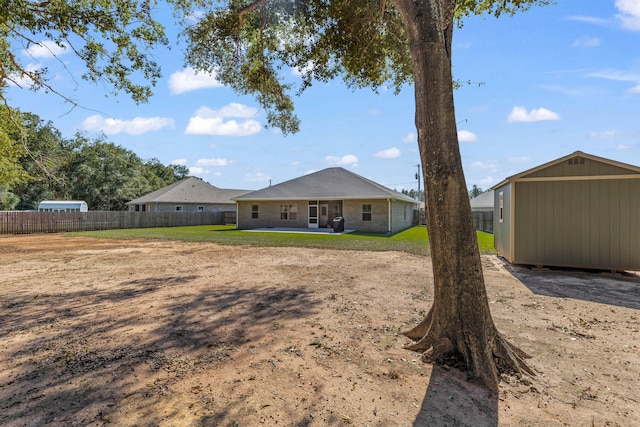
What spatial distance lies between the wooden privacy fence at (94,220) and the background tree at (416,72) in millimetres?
20625

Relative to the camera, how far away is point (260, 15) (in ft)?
28.5

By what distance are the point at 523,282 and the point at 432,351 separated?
Result: 16.0ft

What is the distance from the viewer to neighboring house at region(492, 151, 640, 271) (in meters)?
7.80

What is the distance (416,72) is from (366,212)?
1797 cm

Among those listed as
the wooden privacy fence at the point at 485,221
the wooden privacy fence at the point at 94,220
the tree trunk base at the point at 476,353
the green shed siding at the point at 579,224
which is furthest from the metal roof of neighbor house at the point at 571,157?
the wooden privacy fence at the point at 94,220

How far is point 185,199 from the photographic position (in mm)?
34125

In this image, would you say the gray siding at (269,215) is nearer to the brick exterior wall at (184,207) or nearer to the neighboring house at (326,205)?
the neighboring house at (326,205)

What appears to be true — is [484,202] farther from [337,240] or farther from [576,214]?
[576,214]

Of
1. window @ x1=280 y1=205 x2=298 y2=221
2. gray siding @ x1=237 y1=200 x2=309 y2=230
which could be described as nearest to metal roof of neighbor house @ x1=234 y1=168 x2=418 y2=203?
gray siding @ x1=237 y1=200 x2=309 y2=230

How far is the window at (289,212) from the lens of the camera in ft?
78.2

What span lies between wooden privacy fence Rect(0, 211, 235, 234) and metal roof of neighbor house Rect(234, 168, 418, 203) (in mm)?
8494

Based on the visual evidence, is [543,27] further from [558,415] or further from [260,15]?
[558,415]

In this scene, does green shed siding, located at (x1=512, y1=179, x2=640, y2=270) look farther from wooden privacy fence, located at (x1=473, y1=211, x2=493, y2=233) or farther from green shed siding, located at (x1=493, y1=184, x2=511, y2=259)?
wooden privacy fence, located at (x1=473, y1=211, x2=493, y2=233)

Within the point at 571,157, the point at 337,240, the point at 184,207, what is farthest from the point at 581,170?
the point at 184,207
